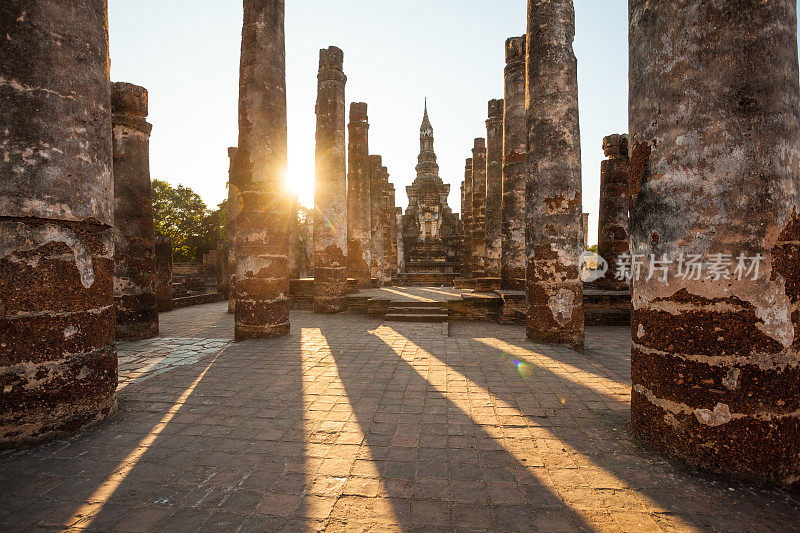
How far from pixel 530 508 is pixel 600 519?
0.36 meters

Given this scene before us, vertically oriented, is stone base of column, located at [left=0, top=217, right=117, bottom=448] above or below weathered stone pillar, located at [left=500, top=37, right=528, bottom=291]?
below

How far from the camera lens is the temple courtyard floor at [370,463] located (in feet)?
6.73

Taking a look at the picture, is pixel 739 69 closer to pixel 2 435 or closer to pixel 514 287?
pixel 2 435

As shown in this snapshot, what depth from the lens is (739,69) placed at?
7.82 ft

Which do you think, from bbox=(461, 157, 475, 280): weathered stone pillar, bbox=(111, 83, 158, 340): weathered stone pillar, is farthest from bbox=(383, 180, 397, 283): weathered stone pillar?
bbox=(111, 83, 158, 340): weathered stone pillar

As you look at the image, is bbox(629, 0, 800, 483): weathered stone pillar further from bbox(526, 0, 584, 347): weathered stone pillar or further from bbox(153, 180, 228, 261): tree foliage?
bbox(153, 180, 228, 261): tree foliage

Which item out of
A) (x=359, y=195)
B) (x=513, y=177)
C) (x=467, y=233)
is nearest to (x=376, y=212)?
(x=359, y=195)

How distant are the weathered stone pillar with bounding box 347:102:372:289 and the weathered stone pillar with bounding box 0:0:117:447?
35.0ft

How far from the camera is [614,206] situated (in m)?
11.9

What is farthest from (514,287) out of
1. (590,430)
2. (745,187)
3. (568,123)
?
(745,187)

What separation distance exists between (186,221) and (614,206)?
109ft

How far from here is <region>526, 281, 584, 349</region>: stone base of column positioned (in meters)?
6.33

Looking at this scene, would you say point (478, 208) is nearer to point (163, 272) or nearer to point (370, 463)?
point (163, 272)

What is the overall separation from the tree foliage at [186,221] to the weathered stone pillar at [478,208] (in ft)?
70.5
